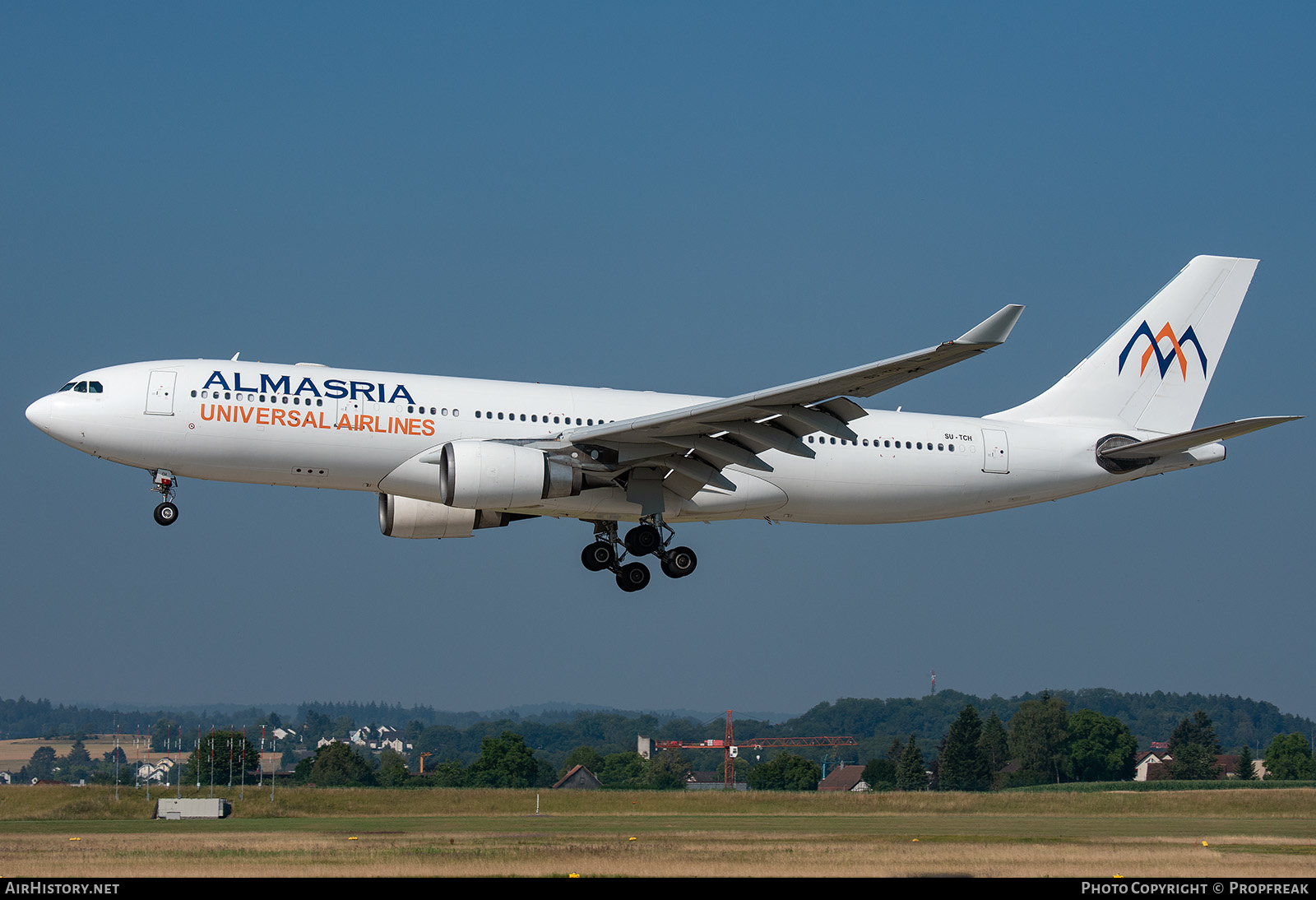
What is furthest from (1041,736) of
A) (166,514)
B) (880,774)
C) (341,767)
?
(166,514)

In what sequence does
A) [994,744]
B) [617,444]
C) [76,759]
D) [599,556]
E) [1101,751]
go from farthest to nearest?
[76,759] → [994,744] → [1101,751] → [599,556] → [617,444]

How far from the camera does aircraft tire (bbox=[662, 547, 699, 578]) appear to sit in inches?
1325

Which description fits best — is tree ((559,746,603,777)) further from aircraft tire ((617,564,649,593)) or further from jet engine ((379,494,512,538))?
jet engine ((379,494,512,538))

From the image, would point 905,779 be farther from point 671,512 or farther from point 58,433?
point 58,433

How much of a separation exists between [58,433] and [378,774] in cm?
5404

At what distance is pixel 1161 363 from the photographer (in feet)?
123

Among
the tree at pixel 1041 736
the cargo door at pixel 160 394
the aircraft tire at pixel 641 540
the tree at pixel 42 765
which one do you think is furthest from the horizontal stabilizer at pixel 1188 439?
the tree at pixel 42 765

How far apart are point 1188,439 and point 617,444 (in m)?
13.6

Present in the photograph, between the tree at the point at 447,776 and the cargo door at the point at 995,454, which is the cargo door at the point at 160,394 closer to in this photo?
the cargo door at the point at 995,454

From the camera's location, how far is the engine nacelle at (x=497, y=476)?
29.0m

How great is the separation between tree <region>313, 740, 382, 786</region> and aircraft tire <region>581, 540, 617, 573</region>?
46.2m

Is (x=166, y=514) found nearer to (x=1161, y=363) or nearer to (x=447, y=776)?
(x=1161, y=363)

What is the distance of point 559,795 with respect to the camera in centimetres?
5047
